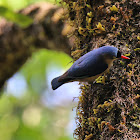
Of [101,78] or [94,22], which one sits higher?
[94,22]

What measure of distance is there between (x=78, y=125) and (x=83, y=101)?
23 centimetres

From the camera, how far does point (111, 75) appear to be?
2324mm

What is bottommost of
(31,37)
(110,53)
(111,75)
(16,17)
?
(111,75)

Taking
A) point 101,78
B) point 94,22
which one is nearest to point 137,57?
point 101,78

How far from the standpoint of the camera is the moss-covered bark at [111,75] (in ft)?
6.75

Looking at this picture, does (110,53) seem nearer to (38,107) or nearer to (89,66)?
(89,66)

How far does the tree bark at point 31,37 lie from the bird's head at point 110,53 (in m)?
1.98

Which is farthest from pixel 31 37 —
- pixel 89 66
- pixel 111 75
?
pixel 111 75

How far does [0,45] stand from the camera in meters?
5.04

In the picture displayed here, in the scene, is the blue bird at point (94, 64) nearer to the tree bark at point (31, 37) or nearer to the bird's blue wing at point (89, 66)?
the bird's blue wing at point (89, 66)

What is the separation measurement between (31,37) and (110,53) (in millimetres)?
2889

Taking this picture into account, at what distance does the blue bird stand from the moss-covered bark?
88mm

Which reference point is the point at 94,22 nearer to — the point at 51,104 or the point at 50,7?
the point at 50,7

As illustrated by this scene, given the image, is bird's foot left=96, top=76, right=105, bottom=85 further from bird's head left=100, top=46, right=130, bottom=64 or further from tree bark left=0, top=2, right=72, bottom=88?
tree bark left=0, top=2, right=72, bottom=88
